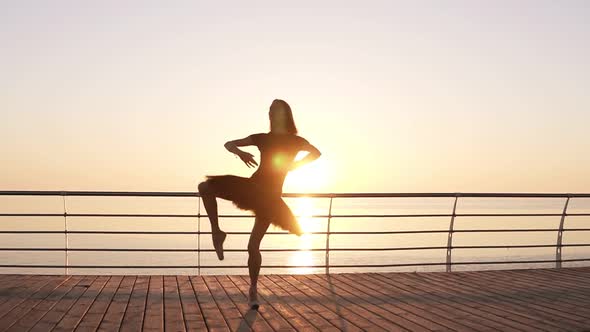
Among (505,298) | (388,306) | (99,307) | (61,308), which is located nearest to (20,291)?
(61,308)

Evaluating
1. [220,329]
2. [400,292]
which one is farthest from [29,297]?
[400,292]

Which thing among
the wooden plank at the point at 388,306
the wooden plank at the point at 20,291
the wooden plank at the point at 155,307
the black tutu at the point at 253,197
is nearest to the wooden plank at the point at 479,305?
the wooden plank at the point at 388,306

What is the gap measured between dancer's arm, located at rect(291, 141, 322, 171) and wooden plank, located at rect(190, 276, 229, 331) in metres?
1.41

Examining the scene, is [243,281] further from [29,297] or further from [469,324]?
[469,324]

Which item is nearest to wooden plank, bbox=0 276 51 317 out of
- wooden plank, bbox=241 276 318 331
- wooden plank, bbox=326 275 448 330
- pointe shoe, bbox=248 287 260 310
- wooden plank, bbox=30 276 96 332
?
wooden plank, bbox=30 276 96 332

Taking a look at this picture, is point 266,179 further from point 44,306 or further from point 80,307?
point 44,306

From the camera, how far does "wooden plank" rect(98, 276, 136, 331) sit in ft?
17.7

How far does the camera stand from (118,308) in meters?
6.16

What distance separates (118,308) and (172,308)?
1.54 ft

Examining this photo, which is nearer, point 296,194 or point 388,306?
point 388,306

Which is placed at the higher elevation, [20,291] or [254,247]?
[254,247]

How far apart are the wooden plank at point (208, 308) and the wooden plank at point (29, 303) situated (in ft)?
4.79

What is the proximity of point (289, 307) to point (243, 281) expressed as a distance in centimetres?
187

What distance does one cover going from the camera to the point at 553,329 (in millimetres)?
5371
